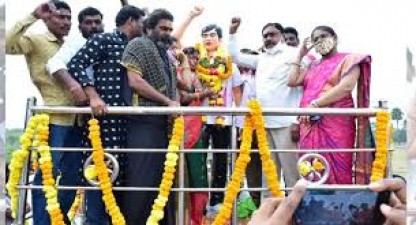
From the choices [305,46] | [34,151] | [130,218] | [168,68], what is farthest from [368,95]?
[34,151]

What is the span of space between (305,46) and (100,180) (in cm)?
108

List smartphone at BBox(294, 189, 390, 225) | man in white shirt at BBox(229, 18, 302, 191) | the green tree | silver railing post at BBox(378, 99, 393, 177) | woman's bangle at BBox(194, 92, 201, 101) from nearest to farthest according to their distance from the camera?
smartphone at BBox(294, 189, 390, 225) → the green tree → silver railing post at BBox(378, 99, 393, 177) → man in white shirt at BBox(229, 18, 302, 191) → woman's bangle at BBox(194, 92, 201, 101)

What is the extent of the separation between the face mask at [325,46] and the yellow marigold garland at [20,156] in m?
1.12

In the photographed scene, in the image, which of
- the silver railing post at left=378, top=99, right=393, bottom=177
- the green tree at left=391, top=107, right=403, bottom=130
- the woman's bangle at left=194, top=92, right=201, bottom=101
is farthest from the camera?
the woman's bangle at left=194, top=92, right=201, bottom=101

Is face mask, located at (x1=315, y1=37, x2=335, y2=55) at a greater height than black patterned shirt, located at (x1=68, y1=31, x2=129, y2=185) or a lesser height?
greater

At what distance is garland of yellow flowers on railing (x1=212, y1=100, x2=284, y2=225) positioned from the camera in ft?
8.79

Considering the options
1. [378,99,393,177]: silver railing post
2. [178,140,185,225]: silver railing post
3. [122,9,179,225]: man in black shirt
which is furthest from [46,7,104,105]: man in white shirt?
[378,99,393,177]: silver railing post

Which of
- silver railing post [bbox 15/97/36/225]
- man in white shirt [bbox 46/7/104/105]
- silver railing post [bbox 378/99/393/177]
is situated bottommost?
silver railing post [bbox 15/97/36/225]

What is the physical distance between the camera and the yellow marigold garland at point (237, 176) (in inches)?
105

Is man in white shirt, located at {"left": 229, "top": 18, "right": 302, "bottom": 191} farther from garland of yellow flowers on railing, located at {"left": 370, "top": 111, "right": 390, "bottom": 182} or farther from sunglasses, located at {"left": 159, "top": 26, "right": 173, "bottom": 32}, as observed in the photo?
garland of yellow flowers on railing, located at {"left": 370, "top": 111, "right": 390, "bottom": 182}

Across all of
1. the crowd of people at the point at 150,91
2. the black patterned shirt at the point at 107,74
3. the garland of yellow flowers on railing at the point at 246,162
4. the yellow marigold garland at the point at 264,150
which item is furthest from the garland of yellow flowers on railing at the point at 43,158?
the yellow marigold garland at the point at 264,150

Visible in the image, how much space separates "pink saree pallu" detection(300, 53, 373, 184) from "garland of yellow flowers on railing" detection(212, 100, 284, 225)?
247 mm

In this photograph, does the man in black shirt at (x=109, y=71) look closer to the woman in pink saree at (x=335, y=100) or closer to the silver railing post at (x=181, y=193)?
the silver railing post at (x=181, y=193)

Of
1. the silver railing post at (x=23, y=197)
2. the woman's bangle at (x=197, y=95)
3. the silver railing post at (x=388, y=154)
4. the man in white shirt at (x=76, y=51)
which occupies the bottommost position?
the silver railing post at (x=23, y=197)
